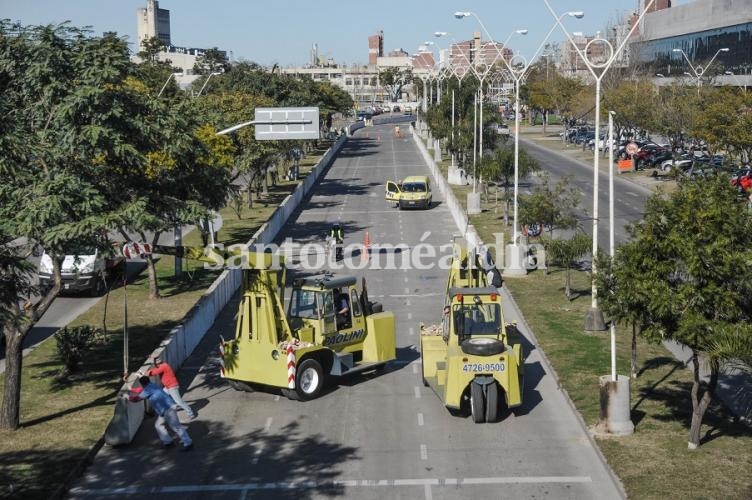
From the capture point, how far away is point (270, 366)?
21094mm

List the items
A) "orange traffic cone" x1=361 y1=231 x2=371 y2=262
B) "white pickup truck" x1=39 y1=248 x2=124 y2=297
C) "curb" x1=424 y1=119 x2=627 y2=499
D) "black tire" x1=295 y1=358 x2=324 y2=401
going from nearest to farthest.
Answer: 1. "curb" x1=424 y1=119 x2=627 y2=499
2. "black tire" x1=295 y1=358 x2=324 y2=401
3. "white pickup truck" x1=39 y1=248 x2=124 y2=297
4. "orange traffic cone" x1=361 y1=231 x2=371 y2=262

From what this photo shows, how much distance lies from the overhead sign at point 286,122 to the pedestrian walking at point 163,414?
655 inches

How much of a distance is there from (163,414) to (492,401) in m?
6.46

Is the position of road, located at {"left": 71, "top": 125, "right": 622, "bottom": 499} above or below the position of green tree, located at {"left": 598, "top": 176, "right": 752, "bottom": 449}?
below

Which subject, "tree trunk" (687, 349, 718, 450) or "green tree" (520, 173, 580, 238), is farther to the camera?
"green tree" (520, 173, 580, 238)

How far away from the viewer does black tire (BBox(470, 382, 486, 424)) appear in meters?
19.2

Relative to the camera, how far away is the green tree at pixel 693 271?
52.8 ft

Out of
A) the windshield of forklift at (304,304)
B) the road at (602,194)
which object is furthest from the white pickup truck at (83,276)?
the road at (602,194)

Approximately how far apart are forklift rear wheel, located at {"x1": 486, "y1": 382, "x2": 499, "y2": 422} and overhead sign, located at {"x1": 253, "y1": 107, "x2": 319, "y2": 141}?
16.8 m

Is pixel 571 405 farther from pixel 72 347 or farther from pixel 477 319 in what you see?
pixel 72 347

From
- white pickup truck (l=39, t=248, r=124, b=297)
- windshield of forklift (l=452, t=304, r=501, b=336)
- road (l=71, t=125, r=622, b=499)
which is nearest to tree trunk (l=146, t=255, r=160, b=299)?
white pickup truck (l=39, t=248, r=124, b=297)

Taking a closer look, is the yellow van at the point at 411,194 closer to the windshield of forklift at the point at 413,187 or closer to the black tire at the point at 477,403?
the windshield of forklift at the point at 413,187

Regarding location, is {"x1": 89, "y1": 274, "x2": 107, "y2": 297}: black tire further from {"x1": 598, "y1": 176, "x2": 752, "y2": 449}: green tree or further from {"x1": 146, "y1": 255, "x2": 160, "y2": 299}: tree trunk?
{"x1": 598, "y1": 176, "x2": 752, "y2": 449}: green tree

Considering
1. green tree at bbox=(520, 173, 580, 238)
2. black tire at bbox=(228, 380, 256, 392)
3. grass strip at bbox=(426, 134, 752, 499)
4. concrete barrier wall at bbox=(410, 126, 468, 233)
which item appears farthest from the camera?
concrete barrier wall at bbox=(410, 126, 468, 233)
